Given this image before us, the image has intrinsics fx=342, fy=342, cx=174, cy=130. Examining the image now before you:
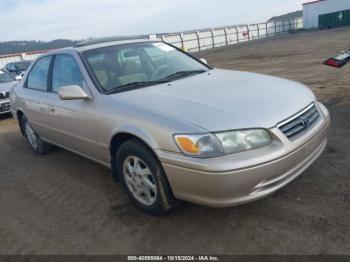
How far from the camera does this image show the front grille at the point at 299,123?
281cm

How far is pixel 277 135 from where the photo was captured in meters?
2.71

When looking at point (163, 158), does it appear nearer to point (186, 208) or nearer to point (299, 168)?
point (186, 208)

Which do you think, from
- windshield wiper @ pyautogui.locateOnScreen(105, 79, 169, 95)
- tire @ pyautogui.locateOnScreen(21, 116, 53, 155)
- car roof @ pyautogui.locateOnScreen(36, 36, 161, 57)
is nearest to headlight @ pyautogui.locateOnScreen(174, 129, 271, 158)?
windshield wiper @ pyautogui.locateOnScreen(105, 79, 169, 95)

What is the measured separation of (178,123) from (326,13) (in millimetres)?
50770

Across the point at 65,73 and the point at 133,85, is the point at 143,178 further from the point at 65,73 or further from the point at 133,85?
the point at 65,73

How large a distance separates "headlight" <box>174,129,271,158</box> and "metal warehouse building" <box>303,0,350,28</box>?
4660cm

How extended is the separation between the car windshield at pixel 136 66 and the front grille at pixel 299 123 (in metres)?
1.43

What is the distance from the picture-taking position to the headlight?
2619 mm

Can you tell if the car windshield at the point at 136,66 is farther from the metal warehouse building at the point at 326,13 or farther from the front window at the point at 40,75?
the metal warehouse building at the point at 326,13

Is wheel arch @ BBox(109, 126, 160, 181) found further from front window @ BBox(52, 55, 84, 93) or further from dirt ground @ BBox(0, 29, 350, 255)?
front window @ BBox(52, 55, 84, 93)

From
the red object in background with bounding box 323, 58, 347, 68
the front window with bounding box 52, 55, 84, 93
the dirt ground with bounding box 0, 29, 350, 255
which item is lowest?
the dirt ground with bounding box 0, 29, 350, 255

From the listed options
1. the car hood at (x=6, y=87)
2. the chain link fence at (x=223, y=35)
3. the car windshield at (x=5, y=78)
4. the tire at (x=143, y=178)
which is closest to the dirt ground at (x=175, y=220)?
the tire at (x=143, y=178)

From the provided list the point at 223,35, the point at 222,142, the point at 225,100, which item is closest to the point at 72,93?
the point at 225,100

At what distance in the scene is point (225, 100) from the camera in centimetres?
301
